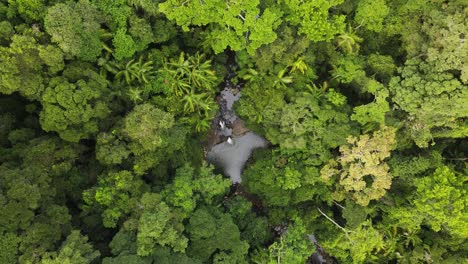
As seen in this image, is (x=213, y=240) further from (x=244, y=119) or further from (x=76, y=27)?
(x=76, y=27)

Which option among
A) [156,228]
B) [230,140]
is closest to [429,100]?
[230,140]

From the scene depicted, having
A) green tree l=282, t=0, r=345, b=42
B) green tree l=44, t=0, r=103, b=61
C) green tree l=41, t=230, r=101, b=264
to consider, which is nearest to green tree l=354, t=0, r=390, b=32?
green tree l=282, t=0, r=345, b=42

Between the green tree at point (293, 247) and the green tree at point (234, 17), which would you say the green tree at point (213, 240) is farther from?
the green tree at point (234, 17)

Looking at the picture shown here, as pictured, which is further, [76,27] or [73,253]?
[76,27]

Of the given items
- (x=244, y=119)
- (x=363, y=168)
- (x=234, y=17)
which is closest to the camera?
(x=234, y=17)

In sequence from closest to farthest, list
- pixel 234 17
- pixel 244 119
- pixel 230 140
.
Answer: pixel 234 17 < pixel 244 119 < pixel 230 140

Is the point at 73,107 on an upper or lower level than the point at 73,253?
upper

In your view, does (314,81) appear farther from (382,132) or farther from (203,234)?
(203,234)

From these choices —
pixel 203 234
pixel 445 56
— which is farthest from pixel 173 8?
pixel 445 56
